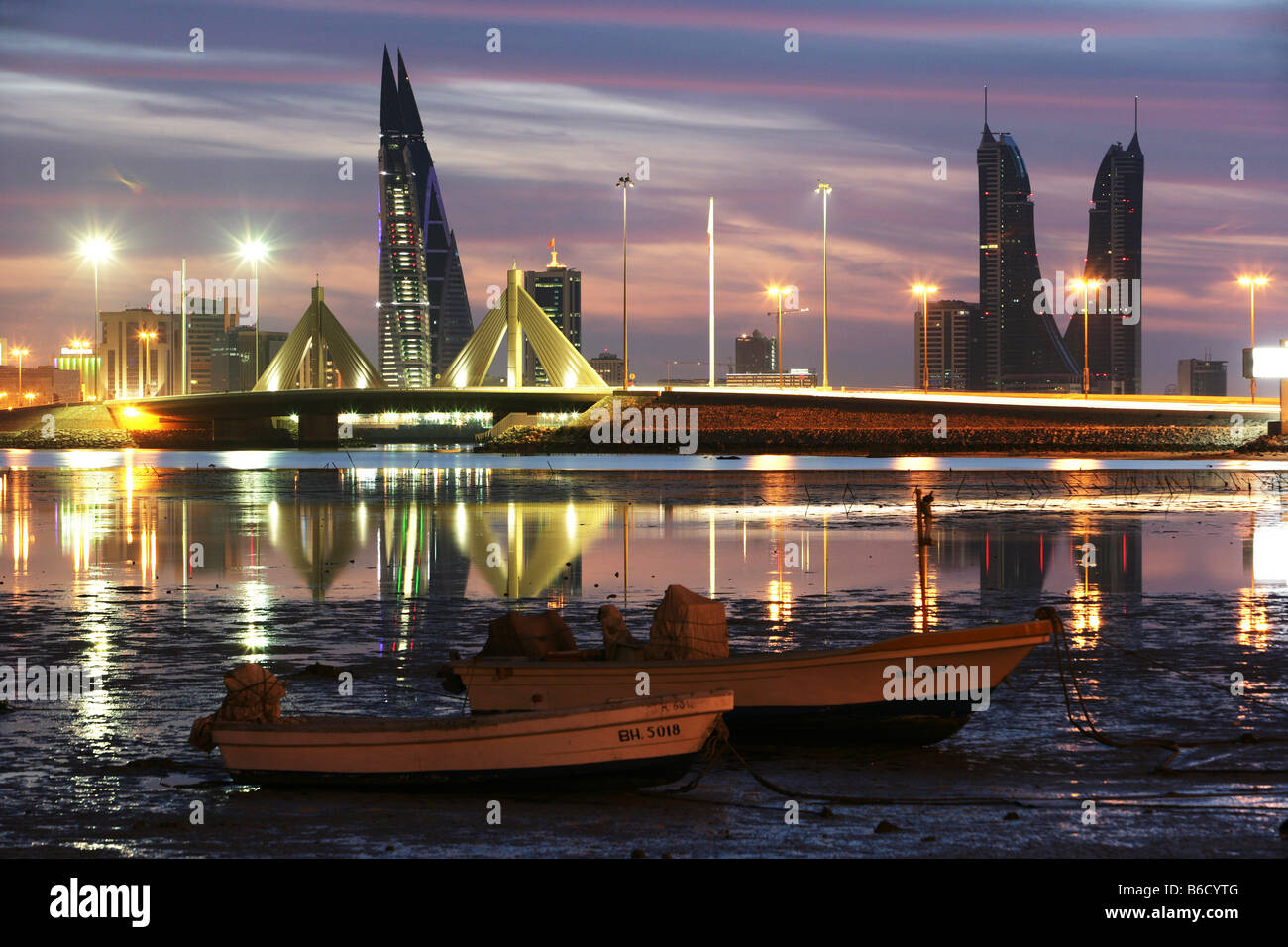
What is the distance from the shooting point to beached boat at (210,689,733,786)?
42.7 feet

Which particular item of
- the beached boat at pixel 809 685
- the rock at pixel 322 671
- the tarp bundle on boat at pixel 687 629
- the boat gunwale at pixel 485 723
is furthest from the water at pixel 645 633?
the tarp bundle on boat at pixel 687 629

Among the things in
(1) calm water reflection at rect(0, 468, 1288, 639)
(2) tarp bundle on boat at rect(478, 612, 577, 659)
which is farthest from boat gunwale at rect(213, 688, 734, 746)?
(1) calm water reflection at rect(0, 468, 1288, 639)

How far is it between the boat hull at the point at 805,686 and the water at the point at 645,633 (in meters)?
0.34

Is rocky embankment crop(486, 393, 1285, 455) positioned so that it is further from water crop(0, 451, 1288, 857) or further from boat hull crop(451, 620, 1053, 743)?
boat hull crop(451, 620, 1053, 743)

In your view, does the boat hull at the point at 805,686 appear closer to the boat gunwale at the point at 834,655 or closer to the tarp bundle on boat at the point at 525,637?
the boat gunwale at the point at 834,655

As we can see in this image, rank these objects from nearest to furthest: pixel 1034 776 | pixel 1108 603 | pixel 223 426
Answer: pixel 1034 776
pixel 1108 603
pixel 223 426

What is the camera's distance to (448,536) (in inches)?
1608

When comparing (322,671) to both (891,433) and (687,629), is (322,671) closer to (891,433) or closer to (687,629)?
(687,629)

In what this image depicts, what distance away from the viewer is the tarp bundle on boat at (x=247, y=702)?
13594 mm

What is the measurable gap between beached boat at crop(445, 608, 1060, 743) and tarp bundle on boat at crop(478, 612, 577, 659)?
0.79 m

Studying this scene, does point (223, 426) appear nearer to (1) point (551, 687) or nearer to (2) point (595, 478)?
(2) point (595, 478)

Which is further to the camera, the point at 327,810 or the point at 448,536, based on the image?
the point at 448,536
